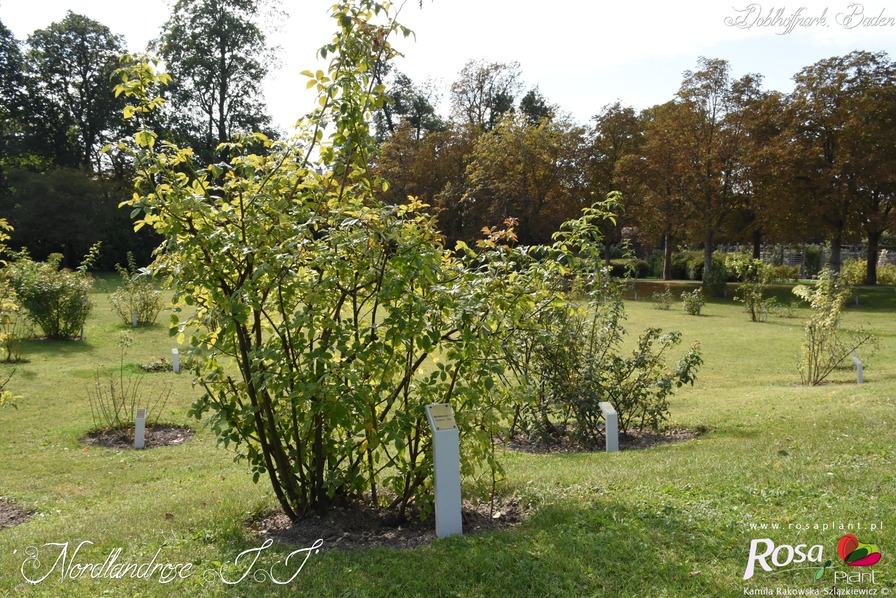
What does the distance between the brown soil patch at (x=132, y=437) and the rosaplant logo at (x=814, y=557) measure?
6985 mm

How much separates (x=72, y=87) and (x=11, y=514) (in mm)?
43596

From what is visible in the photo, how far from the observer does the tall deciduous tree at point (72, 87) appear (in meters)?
39.5

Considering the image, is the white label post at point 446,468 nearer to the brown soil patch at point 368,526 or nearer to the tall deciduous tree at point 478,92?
the brown soil patch at point 368,526

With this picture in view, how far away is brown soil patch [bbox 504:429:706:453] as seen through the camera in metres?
6.88

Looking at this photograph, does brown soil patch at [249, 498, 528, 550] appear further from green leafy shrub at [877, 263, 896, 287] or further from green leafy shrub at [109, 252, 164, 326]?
green leafy shrub at [877, 263, 896, 287]

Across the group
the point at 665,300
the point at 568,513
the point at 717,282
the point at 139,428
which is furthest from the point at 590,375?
the point at 717,282

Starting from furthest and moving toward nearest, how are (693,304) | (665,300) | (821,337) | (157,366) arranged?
(665,300) < (693,304) < (157,366) < (821,337)

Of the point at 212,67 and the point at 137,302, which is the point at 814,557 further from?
the point at 212,67

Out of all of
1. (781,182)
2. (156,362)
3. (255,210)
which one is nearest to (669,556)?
(255,210)

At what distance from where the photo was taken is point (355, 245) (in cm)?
356

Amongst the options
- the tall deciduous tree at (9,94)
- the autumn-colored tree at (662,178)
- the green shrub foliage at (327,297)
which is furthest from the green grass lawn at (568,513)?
the tall deciduous tree at (9,94)

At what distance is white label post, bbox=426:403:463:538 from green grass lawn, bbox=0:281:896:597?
0.12 metres

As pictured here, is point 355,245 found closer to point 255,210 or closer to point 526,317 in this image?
point 255,210

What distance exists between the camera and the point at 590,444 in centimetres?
696
